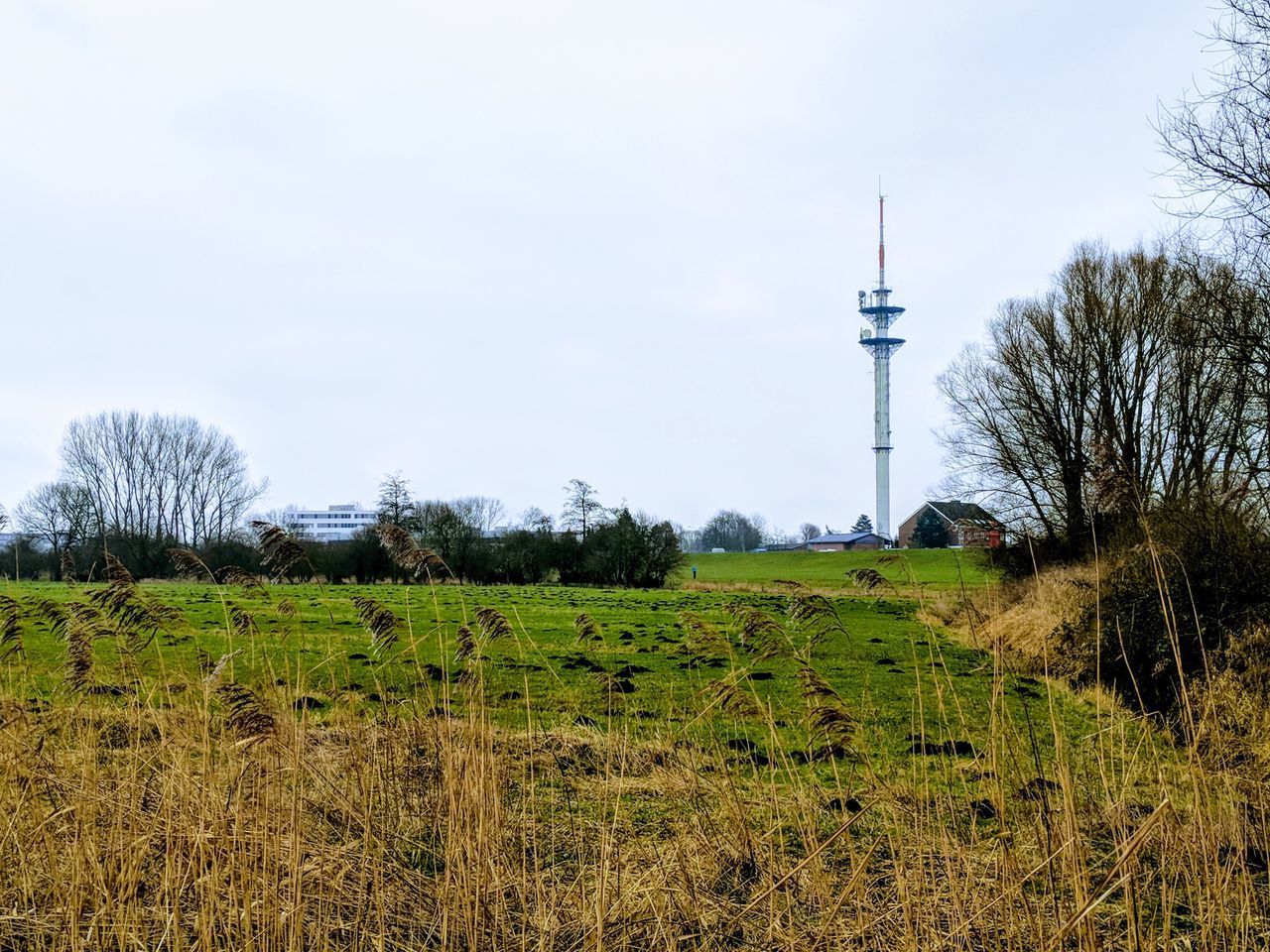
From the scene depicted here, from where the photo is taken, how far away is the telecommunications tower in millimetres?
107938

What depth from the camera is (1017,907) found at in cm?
363

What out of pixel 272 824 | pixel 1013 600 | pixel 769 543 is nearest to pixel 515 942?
pixel 272 824

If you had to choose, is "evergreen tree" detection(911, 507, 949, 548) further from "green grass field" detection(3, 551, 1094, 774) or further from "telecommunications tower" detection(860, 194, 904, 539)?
"green grass field" detection(3, 551, 1094, 774)

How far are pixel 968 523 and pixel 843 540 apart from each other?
356 ft

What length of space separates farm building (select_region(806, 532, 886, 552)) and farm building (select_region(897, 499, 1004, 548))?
2301 cm

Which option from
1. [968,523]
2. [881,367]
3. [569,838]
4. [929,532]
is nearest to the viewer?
[569,838]

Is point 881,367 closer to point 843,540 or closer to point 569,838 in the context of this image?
point 843,540

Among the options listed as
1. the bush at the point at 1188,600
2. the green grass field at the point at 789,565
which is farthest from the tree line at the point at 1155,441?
the green grass field at the point at 789,565

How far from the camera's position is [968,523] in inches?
331

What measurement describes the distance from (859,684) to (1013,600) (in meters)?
12.1

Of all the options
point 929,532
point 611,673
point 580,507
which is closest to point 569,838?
point 611,673

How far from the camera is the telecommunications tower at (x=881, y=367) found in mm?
107938

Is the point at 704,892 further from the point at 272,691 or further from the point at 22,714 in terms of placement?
the point at 22,714

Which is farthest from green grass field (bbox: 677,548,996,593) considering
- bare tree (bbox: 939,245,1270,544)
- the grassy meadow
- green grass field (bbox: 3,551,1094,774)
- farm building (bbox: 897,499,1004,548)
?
the grassy meadow
